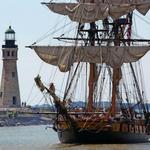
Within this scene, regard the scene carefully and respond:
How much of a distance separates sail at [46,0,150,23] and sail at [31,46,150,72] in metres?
2.77

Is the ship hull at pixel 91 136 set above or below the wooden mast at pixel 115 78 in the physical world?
below

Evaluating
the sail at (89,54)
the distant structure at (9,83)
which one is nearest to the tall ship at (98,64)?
the sail at (89,54)

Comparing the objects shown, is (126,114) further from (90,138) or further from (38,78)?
(38,78)

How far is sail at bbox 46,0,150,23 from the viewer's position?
9062cm

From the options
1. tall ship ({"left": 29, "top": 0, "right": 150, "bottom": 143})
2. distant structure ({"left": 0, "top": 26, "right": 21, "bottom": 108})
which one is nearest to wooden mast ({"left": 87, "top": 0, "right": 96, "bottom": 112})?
tall ship ({"left": 29, "top": 0, "right": 150, "bottom": 143})

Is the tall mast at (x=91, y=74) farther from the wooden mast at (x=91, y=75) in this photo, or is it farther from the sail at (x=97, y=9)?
the sail at (x=97, y=9)

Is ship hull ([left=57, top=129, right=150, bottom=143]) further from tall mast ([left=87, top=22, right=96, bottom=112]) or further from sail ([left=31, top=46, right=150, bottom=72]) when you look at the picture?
sail ([left=31, top=46, right=150, bottom=72])

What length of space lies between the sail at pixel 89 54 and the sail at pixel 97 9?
277 centimetres

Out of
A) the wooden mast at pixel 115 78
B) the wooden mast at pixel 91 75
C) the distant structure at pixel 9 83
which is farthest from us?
the distant structure at pixel 9 83

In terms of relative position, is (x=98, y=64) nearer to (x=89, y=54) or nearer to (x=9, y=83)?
(x=89, y=54)

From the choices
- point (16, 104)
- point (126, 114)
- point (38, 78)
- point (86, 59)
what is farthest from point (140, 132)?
point (16, 104)

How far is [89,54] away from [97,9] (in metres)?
4.29

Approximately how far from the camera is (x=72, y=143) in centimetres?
8588

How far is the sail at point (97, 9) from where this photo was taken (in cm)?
9062
